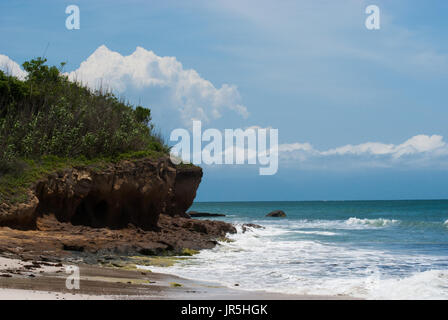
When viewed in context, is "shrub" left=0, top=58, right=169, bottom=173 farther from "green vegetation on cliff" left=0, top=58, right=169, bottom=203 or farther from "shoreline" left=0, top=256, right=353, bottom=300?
"shoreline" left=0, top=256, right=353, bottom=300

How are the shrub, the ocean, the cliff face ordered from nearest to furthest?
the ocean < the cliff face < the shrub

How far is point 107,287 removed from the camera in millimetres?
10266

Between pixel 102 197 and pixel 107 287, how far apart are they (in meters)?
11.8

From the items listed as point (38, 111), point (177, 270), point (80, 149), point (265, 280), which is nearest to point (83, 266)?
point (177, 270)

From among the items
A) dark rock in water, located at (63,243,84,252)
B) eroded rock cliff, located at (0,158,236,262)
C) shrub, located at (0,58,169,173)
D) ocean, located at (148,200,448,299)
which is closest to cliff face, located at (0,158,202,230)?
eroded rock cliff, located at (0,158,236,262)

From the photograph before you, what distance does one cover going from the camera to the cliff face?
58.0 ft

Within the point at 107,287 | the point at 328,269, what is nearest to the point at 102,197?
the point at 328,269

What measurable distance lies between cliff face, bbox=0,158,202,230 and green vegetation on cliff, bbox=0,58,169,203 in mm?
515

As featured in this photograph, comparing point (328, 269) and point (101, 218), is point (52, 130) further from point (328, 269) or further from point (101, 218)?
point (328, 269)

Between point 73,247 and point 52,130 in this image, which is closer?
point 73,247

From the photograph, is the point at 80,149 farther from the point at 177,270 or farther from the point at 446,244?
the point at 446,244

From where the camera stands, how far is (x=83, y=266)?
13414mm
